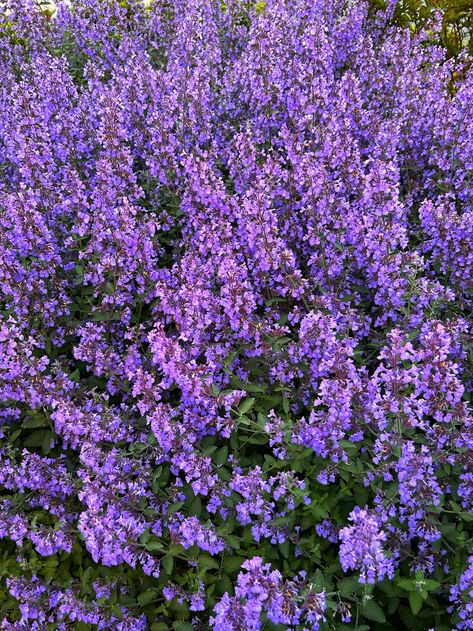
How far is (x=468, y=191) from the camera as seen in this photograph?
451 cm

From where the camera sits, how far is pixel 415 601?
2.91 metres

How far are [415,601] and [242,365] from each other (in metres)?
1.70

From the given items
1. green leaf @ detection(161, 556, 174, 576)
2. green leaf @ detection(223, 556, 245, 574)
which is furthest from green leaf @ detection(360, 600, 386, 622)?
green leaf @ detection(161, 556, 174, 576)

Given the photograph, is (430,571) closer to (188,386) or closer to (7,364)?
(188,386)

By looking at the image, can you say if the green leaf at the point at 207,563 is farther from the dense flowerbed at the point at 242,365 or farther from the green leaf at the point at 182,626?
the green leaf at the point at 182,626

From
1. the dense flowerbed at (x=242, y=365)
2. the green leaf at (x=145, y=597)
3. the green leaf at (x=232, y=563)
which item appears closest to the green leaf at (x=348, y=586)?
the dense flowerbed at (x=242, y=365)

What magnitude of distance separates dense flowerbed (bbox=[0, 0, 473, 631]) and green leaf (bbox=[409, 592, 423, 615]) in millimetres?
13

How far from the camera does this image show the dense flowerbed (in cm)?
305

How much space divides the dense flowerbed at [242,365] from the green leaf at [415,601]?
0.01 metres

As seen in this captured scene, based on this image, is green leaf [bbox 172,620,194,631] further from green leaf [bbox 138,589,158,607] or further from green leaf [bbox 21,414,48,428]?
green leaf [bbox 21,414,48,428]

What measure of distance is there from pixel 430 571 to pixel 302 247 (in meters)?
2.47

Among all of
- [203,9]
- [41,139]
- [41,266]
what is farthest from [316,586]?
[203,9]

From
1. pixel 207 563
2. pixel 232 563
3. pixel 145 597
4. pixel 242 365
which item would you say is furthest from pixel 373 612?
pixel 242 365

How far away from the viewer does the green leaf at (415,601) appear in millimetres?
2889
